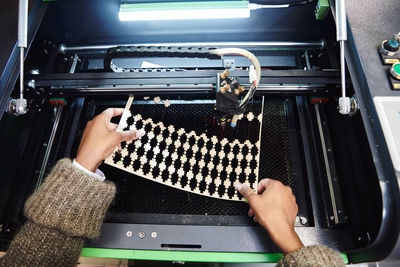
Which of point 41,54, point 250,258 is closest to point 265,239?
point 250,258

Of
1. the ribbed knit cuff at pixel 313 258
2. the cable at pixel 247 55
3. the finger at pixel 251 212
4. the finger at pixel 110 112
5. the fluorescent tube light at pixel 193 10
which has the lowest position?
the ribbed knit cuff at pixel 313 258

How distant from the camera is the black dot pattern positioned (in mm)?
1191

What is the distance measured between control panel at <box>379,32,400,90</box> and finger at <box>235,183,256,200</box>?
25.5 inches

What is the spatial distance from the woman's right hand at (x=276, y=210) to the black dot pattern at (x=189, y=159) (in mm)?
72

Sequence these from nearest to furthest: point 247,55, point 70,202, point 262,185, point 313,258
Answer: point 313,258 < point 70,202 < point 247,55 < point 262,185

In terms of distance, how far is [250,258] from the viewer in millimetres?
1021

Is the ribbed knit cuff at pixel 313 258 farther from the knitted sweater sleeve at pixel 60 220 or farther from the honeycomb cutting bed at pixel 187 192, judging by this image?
the knitted sweater sleeve at pixel 60 220

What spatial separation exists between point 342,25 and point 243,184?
718 mm

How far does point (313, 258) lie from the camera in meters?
0.84

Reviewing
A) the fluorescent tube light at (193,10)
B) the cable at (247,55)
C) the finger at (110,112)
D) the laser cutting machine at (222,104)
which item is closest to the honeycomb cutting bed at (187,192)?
the laser cutting machine at (222,104)

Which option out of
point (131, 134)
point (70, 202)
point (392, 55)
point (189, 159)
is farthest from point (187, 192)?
point (392, 55)

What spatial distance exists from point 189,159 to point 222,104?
308mm

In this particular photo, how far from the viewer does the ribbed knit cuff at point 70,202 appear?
919 millimetres

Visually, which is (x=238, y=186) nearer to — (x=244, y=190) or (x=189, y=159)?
(x=244, y=190)
